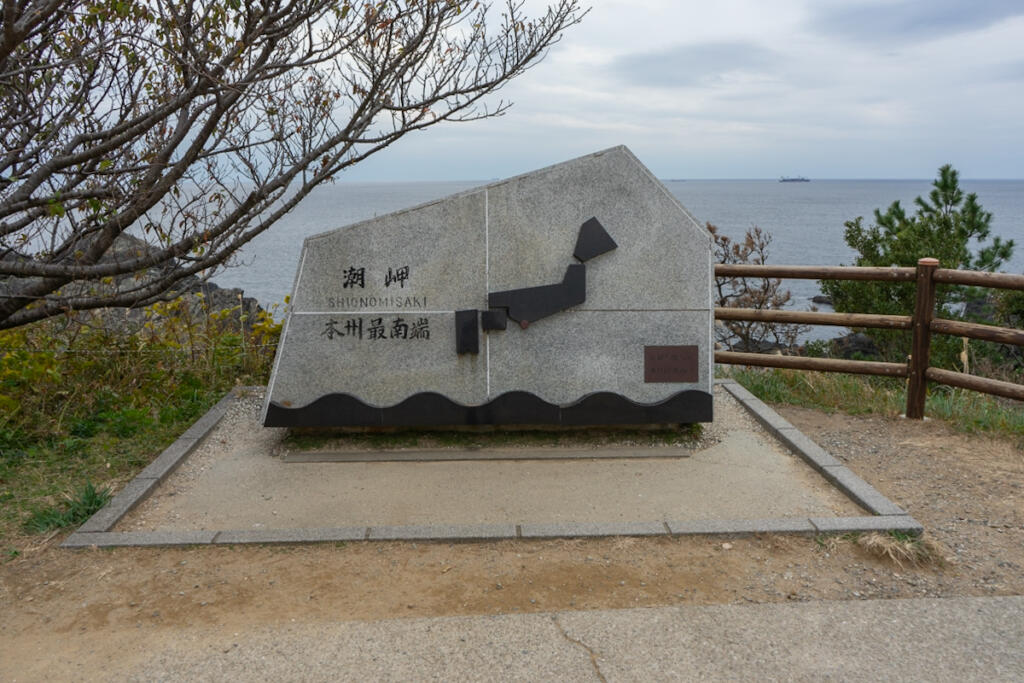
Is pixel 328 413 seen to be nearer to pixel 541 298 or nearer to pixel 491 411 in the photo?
pixel 491 411

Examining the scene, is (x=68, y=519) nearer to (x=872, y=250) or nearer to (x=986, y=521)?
(x=986, y=521)

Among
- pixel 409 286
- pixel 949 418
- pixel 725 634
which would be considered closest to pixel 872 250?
pixel 949 418

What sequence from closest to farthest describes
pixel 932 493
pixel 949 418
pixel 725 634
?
1. pixel 725 634
2. pixel 932 493
3. pixel 949 418

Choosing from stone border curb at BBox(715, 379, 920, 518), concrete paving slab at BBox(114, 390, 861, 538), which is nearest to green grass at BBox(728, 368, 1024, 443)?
stone border curb at BBox(715, 379, 920, 518)

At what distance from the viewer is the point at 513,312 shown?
5758 millimetres

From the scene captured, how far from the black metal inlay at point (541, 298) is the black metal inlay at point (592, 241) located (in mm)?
89

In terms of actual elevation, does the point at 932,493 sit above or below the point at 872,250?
below

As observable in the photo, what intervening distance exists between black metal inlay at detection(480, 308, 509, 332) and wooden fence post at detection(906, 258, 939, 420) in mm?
3389

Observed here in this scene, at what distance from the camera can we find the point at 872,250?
13.7 m

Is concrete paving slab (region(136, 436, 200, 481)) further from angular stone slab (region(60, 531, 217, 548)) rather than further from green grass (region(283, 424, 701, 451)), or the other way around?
angular stone slab (region(60, 531, 217, 548))

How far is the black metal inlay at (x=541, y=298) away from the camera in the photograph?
5.75 m

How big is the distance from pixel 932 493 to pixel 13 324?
20.4ft

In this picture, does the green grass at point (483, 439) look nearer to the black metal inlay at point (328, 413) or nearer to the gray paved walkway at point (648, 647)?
the black metal inlay at point (328, 413)

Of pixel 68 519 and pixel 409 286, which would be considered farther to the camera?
pixel 409 286
